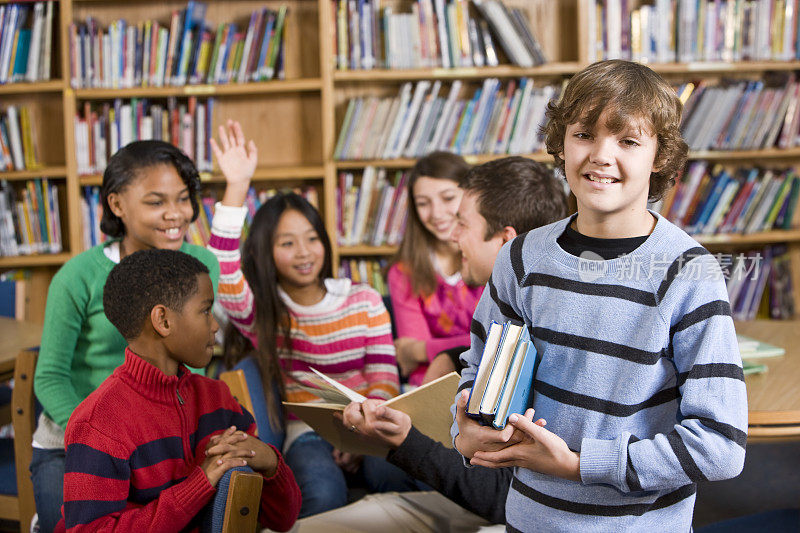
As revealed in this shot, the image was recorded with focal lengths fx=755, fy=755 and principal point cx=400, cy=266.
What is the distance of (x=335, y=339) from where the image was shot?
208 centimetres

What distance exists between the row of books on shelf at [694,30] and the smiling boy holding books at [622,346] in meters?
2.45

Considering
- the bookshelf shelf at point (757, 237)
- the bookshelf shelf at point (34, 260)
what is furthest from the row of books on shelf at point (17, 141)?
the bookshelf shelf at point (757, 237)

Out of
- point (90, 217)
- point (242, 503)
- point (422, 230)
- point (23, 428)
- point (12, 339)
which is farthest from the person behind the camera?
point (90, 217)

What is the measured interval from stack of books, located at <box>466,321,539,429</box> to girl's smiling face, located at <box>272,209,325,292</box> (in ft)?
3.96

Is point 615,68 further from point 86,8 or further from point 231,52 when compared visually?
point 86,8

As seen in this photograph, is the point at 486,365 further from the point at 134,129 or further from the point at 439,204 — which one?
the point at 134,129

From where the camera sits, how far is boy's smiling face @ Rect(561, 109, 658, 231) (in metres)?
0.94

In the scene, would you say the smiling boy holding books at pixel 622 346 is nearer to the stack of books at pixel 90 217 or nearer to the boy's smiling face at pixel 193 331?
the boy's smiling face at pixel 193 331

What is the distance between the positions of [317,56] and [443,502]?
2.51 meters

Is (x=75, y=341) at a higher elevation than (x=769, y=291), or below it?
higher

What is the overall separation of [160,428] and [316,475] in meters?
0.64

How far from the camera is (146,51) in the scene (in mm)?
3270

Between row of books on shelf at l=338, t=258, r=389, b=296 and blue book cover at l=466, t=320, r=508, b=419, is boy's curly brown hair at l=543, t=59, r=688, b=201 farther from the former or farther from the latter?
row of books on shelf at l=338, t=258, r=389, b=296

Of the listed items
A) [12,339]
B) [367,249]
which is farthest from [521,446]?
[367,249]
